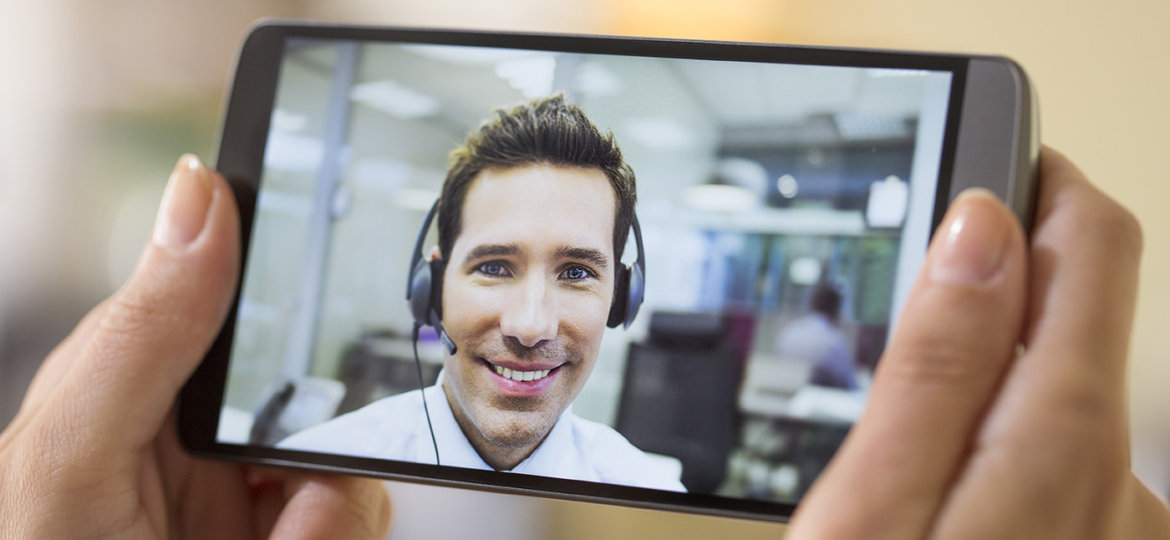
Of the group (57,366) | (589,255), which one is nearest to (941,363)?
(589,255)

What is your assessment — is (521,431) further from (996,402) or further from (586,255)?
(996,402)

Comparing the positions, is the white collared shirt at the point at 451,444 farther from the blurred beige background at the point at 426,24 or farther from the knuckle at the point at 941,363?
the blurred beige background at the point at 426,24

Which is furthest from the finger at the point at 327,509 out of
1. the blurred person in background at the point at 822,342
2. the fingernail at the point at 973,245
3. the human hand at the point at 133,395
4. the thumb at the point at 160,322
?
the fingernail at the point at 973,245

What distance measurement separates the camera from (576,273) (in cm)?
58

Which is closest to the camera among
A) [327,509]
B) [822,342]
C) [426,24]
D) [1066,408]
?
[1066,408]

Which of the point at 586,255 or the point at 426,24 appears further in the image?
the point at 426,24

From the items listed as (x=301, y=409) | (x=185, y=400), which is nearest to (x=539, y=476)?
(x=301, y=409)

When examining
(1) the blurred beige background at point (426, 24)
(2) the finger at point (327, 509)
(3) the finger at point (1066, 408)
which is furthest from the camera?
(1) the blurred beige background at point (426, 24)

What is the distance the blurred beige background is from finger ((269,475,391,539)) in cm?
75

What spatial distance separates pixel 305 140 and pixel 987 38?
1205 millimetres

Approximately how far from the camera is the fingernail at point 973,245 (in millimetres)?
418

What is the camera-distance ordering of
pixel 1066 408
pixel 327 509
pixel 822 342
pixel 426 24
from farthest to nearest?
1. pixel 426 24
2. pixel 327 509
3. pixel 822 342
4. pixel 1066 408

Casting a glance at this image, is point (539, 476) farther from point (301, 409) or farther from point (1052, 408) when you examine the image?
point (1052, 408)

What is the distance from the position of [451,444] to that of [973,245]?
1.33 ft
